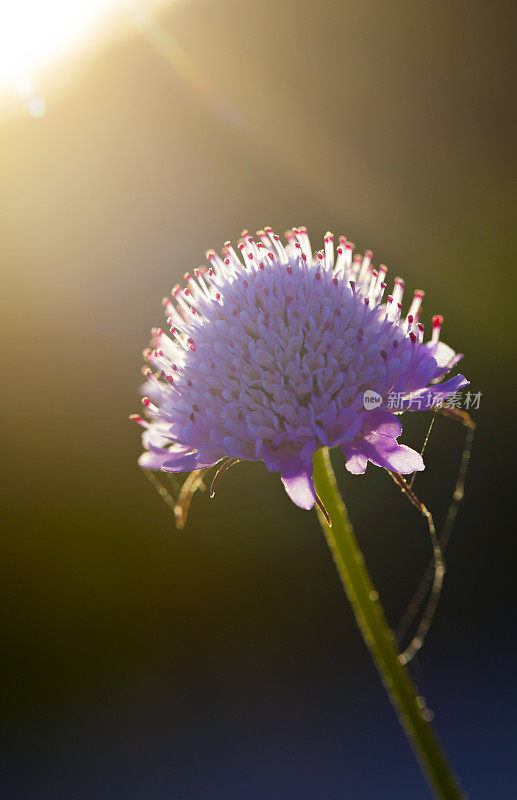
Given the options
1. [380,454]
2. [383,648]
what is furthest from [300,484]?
[383,648]

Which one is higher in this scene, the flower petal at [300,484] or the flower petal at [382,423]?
the flower petal at [382,423]

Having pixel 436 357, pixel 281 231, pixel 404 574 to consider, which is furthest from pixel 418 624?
pixel 436 357

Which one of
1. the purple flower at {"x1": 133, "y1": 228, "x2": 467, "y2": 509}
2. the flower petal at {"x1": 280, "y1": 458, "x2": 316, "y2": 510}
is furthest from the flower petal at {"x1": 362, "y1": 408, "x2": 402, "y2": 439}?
the flower petal at {"x1": 280, "y1": 458, "x2": 316, "y2": 510}

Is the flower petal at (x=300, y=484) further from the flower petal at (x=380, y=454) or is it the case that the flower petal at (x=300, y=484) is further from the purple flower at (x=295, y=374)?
the flower petal at (x=380, y=454)

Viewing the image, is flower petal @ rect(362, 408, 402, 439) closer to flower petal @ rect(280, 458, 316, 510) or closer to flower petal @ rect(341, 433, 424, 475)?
flower petal @ rect(341, 433, 424, 475)

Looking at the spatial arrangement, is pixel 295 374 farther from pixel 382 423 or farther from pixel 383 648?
pixel 383 648

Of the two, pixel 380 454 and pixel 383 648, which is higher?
pixel 380 454

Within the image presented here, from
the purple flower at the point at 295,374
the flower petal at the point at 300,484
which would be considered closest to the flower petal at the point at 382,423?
the purple flower at the point at 295,374
